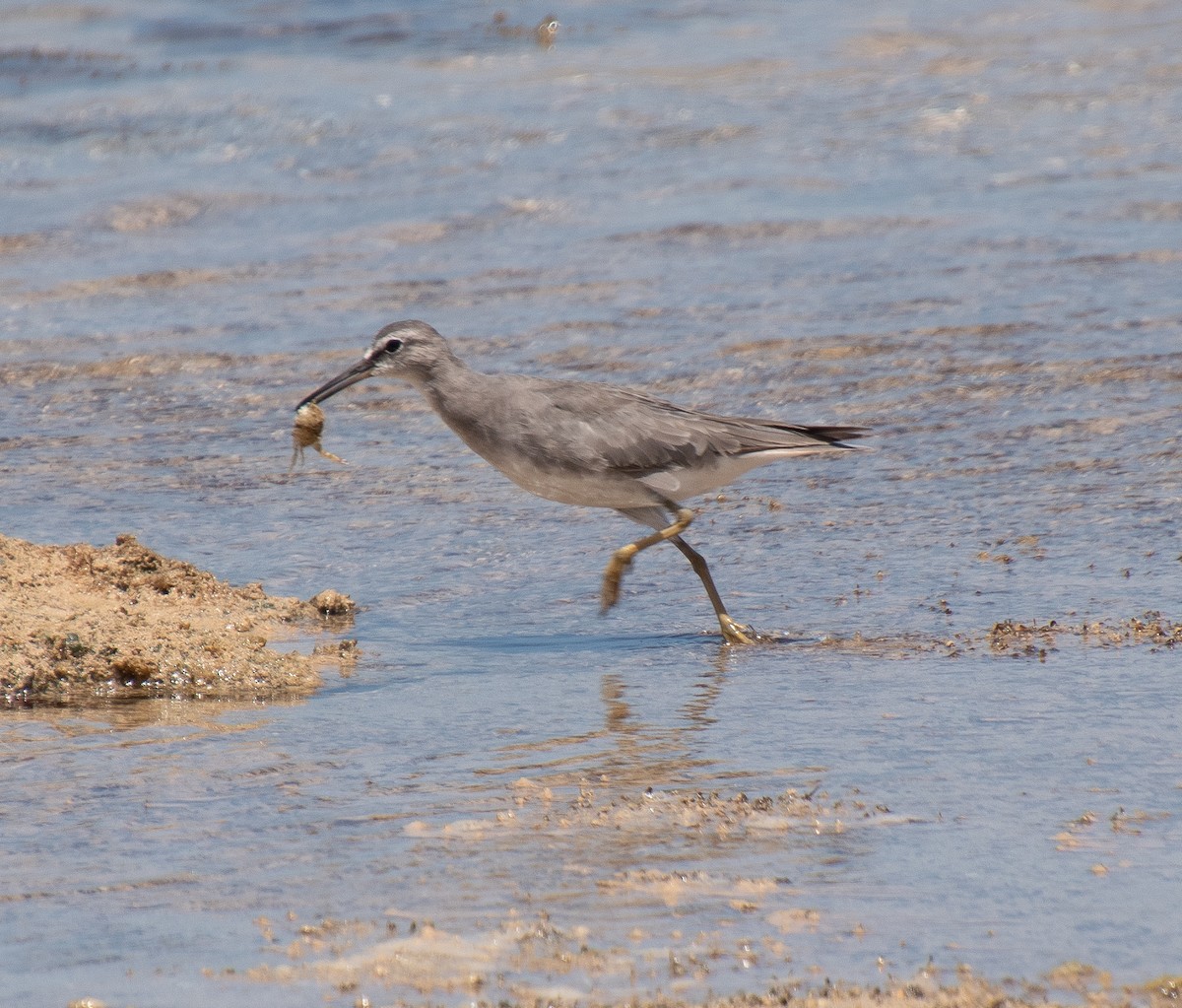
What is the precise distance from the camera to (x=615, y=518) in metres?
8.21

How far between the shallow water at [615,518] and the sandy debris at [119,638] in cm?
19

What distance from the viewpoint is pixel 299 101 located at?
59.1 feet

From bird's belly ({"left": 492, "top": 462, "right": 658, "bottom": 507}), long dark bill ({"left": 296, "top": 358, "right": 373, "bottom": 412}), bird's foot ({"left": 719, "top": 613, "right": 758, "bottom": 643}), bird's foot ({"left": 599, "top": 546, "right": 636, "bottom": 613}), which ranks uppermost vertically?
long dark bill ({"left": 296, "top": 358, "right": 373, "bottom": 412})

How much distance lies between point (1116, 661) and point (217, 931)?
3.18 meters

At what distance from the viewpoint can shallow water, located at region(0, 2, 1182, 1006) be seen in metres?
3.87

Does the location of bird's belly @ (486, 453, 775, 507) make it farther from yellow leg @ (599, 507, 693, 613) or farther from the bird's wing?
yellow leg @ (599, 507, 693, 613)

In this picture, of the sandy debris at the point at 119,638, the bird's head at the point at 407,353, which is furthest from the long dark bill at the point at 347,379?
the sandy debris at the point at 119,638

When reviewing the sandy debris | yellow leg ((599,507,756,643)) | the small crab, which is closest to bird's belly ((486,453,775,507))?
yellow leg ((599,507,756,643))

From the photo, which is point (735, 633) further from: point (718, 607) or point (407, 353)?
point (407, 353)

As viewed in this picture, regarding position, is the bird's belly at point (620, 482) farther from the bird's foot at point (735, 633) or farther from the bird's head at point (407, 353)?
the bird's foot at point (735, 633)

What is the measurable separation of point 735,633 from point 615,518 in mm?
1978

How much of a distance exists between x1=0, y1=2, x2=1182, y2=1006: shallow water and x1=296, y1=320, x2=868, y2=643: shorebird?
14.6 inches

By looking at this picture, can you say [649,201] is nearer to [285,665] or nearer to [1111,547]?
[1111,547]

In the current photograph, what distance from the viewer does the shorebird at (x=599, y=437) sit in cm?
695
